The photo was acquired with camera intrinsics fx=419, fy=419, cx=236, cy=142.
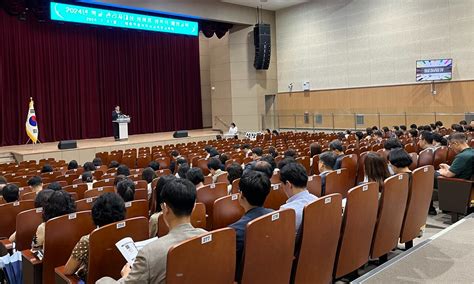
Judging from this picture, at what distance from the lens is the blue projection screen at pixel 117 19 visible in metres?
14.5

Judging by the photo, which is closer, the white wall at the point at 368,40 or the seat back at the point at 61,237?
the seat back at the point at 61,237

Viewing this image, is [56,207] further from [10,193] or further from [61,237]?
[10,193]

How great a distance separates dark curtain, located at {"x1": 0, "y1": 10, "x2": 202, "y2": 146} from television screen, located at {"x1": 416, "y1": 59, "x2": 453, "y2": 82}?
12.0m

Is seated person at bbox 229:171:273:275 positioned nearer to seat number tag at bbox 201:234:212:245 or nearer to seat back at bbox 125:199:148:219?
seat number tag at bbox 201:234:212:245

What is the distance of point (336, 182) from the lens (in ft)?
15.6

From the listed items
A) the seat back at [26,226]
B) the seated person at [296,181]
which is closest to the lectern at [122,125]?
the seat back at [26,226]

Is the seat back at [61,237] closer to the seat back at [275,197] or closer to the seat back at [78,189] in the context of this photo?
the seat back at [275,197]

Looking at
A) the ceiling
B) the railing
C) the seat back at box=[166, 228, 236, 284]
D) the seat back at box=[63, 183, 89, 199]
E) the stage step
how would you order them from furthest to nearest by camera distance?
the ceiling
the railing
the stage step
the seat back at box=[63, 183, 89, 199]
the seat back at box=[166, 228, 236, 284]

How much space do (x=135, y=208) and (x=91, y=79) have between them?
1722 cm

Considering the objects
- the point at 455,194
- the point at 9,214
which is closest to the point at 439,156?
the point at 455,194

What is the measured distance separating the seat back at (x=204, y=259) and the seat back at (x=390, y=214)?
1.63 metres

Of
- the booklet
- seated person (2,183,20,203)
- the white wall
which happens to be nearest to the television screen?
the white wall

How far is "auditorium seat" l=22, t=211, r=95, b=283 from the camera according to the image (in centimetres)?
300

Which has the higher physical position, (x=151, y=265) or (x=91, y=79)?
(x=91, y=79)
